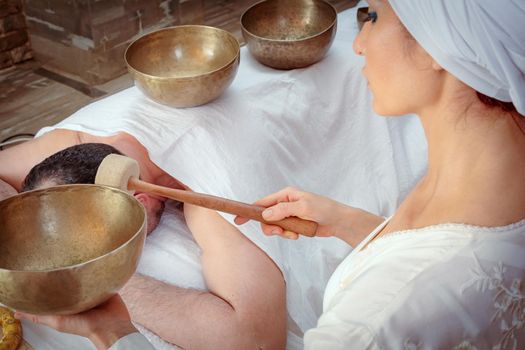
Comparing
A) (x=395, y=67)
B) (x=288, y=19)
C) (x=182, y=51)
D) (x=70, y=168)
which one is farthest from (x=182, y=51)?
(x=395, y=67)

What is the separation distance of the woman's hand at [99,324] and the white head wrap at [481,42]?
2.42 ft

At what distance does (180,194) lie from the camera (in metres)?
1.50

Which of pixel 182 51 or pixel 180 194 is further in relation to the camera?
pixel 182 51

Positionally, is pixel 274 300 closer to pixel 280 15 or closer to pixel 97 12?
pixel 280 15

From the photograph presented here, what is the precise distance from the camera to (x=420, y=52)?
1.17m

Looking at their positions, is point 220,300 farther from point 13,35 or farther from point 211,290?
point 13,35

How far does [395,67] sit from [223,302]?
92 centimetres

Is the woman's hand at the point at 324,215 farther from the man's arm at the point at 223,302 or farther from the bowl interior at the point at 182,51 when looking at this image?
the bowl interior at the point at 182,51

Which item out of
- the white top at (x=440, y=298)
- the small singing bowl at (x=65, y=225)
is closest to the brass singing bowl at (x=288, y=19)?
the small singing bowl at (x=65, y=225)

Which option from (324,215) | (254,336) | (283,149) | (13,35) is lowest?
(13,35)

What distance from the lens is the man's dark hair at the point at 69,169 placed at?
1964 millimetres

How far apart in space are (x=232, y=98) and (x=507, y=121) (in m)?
1.34

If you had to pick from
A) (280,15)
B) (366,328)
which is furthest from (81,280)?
(280,15)

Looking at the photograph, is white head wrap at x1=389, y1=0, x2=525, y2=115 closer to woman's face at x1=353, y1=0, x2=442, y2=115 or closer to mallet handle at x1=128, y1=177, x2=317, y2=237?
woman's face at x1=353, y1=0, x2=442, y2=115
